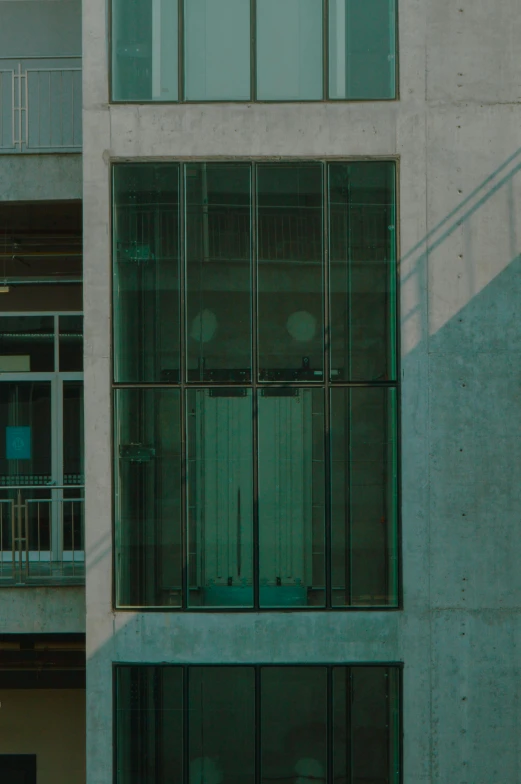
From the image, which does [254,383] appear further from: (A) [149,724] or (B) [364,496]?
(A) [149,724]

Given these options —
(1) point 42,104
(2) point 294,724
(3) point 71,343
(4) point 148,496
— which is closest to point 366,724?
(2) point 294,724

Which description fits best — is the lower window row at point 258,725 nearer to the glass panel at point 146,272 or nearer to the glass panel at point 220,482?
the glass panel at point 220,482

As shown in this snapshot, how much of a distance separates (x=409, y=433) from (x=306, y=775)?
394 centimetres

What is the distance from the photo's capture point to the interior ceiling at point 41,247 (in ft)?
43.3

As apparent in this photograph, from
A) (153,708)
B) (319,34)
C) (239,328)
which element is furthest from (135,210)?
(153,708)

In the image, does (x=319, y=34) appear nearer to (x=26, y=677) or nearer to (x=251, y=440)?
(x=251, y=440)

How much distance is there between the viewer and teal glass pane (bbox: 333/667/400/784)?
33.9 ft

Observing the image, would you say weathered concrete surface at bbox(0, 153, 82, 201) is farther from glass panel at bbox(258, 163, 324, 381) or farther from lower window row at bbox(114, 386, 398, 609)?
lower window row at bbox(114, 386, 398, 609)

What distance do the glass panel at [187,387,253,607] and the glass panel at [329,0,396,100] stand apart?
12.0 feet

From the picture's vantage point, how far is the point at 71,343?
45.6 feet

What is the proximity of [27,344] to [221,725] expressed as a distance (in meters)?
6.39

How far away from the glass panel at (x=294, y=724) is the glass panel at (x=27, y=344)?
236 inches

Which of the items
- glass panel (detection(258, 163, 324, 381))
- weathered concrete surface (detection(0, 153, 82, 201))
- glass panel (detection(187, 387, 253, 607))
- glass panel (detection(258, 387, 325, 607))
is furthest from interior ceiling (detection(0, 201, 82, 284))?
glass panel (detection(258, 387, 325, 607))

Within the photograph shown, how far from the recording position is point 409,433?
1032 centimetres
